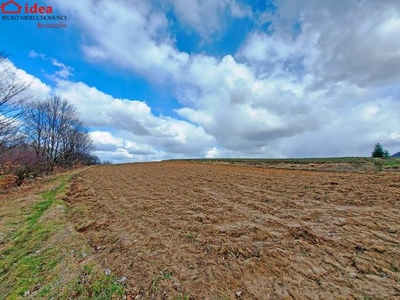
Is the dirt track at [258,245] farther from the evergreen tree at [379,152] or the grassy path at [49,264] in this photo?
the evergreen tree at [379,152]

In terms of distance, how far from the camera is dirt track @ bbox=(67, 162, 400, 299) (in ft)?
12.1

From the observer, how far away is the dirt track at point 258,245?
12.1 ft

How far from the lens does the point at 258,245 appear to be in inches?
201

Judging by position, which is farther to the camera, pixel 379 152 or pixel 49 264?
pixel 379 152

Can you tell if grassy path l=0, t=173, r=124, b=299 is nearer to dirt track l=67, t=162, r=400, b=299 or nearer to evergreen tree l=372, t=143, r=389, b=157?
dirt track l=67, t=162, r=400, b=299

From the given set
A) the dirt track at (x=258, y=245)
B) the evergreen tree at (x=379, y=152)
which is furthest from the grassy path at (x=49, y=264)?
the evergreen tree at (x=379, y=152)

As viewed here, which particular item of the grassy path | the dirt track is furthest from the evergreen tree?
the grassy path

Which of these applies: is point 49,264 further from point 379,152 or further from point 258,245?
point 379,152

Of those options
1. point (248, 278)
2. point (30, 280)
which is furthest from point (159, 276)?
point (30, 280)

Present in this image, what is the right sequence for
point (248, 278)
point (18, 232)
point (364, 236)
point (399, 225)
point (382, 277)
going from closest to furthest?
point (382, 277), point (248, 278), point (364, 236), point (399, 225), point (18, 232)

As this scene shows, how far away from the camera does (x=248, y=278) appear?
3.99 meters

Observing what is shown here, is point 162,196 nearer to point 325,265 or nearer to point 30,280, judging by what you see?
point 30,280

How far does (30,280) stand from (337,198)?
34.0ft

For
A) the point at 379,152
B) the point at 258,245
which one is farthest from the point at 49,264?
the point at 379,152
